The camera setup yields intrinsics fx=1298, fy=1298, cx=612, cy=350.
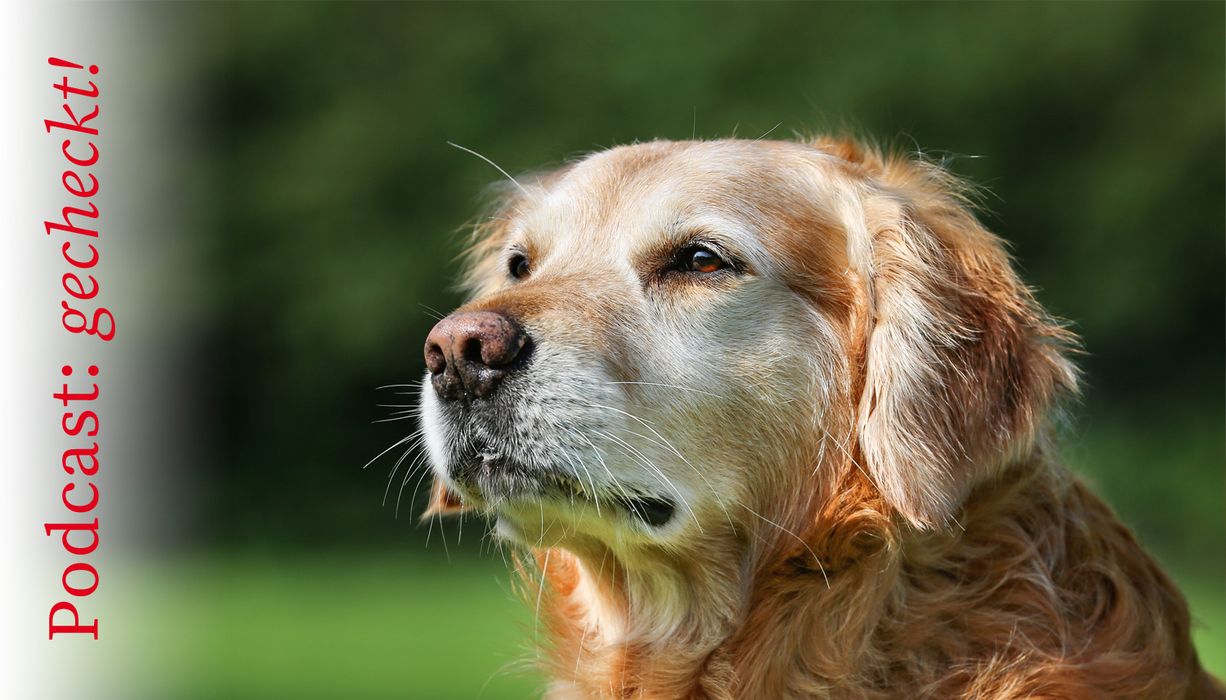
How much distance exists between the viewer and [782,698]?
3523mm

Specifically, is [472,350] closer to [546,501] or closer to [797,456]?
[546,501]

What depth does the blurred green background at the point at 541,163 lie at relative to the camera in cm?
1495

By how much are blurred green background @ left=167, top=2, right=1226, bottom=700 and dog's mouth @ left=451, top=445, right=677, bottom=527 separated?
9.37 metres

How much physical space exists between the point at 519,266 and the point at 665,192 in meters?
0.68

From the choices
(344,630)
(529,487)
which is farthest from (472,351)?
(344,630)

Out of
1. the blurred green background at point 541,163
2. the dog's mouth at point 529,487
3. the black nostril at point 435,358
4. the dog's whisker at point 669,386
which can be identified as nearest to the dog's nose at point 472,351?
the black nostril at point 435,358

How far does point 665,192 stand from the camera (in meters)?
3.84

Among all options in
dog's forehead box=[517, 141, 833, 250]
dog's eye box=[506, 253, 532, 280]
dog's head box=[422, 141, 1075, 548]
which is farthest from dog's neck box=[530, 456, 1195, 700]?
dog's eye box=[506, 253, 532, 280]

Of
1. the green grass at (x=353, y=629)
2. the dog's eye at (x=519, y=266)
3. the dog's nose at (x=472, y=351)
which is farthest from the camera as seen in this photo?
the green grass at (x=353, y=629)

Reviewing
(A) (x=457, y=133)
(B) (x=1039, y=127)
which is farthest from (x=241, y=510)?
(B) (x=1039, y=127)

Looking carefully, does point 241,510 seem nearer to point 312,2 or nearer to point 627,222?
point 312,2

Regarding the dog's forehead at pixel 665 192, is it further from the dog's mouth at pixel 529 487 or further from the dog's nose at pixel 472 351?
the dog's mouth at pixel 529 487

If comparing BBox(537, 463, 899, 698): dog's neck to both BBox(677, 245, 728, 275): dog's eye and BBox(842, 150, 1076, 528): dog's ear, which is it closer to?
BBox(842, 150, 1076, 528): dog's ear

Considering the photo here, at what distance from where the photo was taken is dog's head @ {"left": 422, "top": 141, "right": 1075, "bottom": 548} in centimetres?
340
